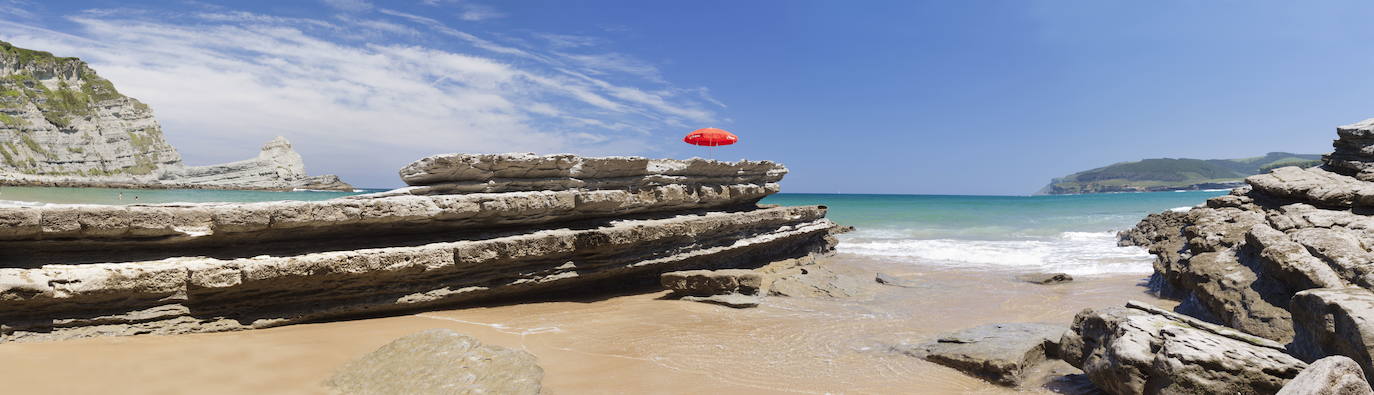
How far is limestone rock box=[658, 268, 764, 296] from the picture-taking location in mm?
8102

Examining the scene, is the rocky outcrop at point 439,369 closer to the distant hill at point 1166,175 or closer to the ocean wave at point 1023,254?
the ocean wave at point 1023,254

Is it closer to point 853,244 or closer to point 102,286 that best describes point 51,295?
point 102,286

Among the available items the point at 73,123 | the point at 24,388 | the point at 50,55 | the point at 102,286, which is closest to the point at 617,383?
the point at 24,388

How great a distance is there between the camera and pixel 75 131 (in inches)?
2269

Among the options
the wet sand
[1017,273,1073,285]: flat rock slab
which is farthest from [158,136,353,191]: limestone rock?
[1017,273,1073,285]: flat rock slab

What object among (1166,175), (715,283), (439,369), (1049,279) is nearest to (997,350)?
(715,283)

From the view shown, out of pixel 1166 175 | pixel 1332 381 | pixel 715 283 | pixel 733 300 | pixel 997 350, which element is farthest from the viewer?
pixel 1166 175

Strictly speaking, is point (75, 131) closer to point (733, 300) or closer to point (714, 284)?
point (714, 284)

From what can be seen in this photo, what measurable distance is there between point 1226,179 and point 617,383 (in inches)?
5273

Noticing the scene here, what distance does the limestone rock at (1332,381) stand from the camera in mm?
2600

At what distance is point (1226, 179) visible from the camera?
96.8 meters

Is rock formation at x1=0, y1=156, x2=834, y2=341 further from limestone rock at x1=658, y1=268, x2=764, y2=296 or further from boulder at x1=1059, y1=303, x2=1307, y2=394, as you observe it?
boulder at x1=1059, y1=303, x2=1307, y2=394

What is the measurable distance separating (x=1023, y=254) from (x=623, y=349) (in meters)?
13.5

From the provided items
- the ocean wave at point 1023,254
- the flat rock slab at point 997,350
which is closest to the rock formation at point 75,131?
the ocean wave at point 1023,254
